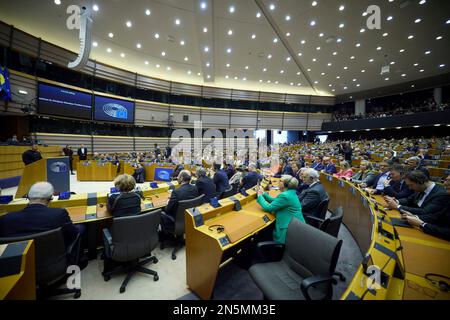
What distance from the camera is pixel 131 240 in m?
2.21

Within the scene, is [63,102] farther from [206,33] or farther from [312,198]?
[312,198]

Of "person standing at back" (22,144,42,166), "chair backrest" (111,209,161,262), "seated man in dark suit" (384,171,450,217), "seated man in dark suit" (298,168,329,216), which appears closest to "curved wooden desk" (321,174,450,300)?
"seated man in dark suit" (384,171,450,217)

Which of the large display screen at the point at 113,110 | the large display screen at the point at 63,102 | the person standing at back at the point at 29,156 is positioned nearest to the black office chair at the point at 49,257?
the person standing at back at the point at 29,156

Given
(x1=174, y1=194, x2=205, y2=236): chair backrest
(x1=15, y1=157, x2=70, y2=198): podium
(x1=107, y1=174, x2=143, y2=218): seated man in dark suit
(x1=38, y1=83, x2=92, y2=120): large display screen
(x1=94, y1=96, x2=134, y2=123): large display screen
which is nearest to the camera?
(x1=107, y1=174, x2=143, y2=218): seated man in dark suit

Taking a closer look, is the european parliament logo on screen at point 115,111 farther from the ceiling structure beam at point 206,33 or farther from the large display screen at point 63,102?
the ceiling structure beam at point 206,33

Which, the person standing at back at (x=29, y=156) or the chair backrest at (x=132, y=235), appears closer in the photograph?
the chair backrest at (x=132, y=235)

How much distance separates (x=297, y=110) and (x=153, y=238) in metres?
22.9

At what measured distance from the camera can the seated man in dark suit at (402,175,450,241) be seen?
71.8 inches

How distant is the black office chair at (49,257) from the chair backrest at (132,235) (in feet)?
1.48

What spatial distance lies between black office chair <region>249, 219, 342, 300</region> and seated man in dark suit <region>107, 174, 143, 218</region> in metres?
1.81

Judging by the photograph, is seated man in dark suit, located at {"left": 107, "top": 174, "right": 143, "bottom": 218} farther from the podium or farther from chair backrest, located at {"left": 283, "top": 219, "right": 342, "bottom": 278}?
the podium

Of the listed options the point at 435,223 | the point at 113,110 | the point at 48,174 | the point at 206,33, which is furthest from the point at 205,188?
the point at 113,110

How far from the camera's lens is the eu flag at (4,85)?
770 cm
